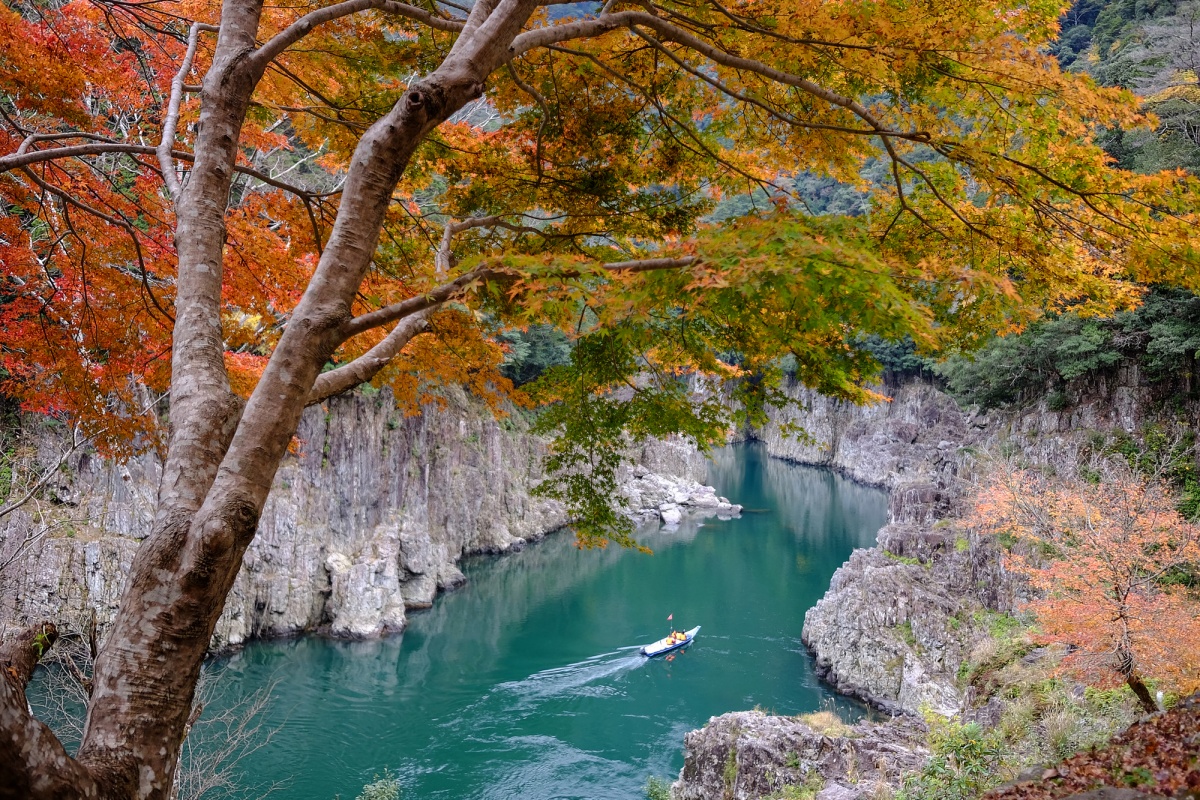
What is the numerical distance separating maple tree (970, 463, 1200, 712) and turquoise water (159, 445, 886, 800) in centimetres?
526

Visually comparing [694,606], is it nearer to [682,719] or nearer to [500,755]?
[682,719]

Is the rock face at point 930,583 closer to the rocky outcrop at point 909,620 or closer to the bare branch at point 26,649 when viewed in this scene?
the rocky outcrop at point 909,620

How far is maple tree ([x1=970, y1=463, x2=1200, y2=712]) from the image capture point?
7664 mm

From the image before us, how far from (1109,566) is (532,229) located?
31.2ft

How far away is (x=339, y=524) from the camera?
672 inches

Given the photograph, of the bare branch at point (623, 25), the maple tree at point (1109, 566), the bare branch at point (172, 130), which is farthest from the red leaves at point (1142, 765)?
the bare branch at point (172, 130)

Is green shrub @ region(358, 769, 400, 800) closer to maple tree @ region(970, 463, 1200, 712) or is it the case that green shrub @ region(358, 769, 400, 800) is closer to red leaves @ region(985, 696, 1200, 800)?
red leaves @ region(985, 696, 1200, 800)

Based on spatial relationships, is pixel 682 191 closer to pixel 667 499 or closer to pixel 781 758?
pixel 781 758

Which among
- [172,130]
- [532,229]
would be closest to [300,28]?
[172,130]

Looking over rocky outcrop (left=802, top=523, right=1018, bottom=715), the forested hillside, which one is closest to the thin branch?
the forested hillside

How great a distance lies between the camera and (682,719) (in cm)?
1311

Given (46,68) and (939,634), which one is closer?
→ (46,68)

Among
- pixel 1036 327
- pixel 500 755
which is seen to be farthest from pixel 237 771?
pixel 1036 327

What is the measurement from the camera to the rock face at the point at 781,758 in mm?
8586
